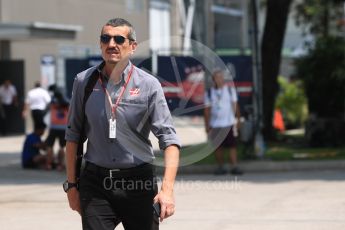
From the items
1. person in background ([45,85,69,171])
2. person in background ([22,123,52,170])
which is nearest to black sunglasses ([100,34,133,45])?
person in background ([45,85,69,171])

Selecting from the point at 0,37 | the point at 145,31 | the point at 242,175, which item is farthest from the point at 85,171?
the point at 145,31

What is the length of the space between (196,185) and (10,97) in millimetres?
15494

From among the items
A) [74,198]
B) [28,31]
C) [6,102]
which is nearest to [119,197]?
[74,198]

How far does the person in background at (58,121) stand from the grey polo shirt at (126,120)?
10.4 m

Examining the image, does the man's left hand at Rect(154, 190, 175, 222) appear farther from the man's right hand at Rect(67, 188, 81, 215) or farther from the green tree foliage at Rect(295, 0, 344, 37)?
the green tree foliage at Rect(295, 0, 344, 37)

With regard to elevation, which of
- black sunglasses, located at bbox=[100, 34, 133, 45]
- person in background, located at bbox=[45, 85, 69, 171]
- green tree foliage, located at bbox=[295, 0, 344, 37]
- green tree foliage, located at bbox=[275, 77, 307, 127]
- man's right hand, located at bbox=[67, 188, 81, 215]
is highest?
green tree foliage, located at bbox=[295, 0, 344, 37]

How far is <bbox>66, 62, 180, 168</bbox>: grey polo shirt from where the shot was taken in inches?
210

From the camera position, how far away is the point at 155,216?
17.8 ft

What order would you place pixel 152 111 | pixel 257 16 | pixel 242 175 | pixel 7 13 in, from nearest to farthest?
1. pixel 152 111
2. pixel 242 175
3. pixel 257 16
4. pixel 7 13

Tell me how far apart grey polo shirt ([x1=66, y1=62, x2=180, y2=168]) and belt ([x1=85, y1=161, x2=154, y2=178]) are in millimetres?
26

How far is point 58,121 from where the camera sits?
15.9m

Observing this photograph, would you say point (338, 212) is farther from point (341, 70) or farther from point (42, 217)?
point (341, 70)

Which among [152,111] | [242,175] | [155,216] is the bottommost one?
[242,175]

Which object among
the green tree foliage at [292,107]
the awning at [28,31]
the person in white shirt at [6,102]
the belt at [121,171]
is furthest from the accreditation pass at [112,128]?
the green tree foliage at [292,107]
